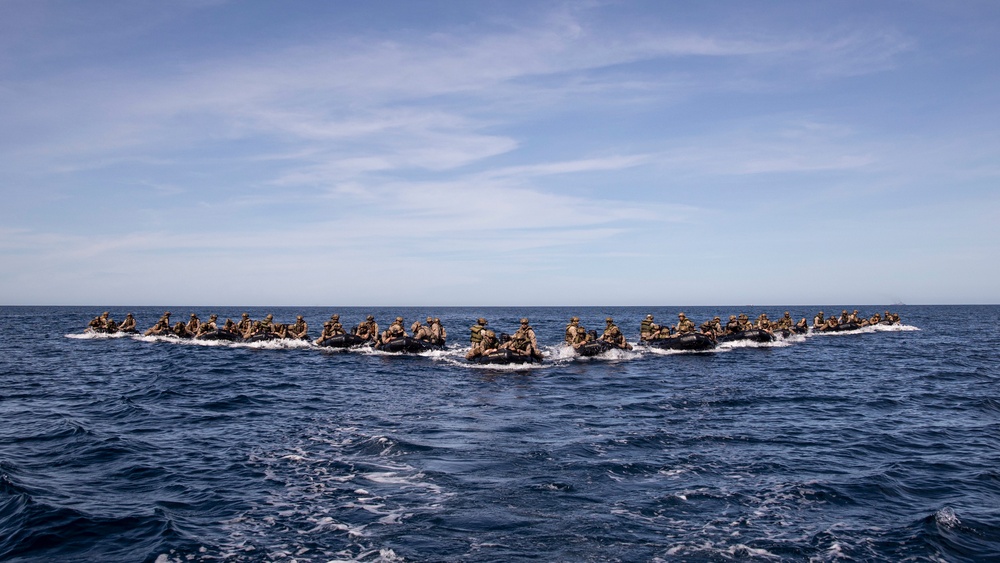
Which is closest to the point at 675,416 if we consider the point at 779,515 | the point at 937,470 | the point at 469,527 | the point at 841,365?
the point at 937,470

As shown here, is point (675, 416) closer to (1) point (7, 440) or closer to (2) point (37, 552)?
(2) point (37, 552)

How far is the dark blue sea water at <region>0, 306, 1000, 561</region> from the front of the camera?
1016 cm

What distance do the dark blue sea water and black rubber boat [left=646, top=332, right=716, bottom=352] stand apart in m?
11.3

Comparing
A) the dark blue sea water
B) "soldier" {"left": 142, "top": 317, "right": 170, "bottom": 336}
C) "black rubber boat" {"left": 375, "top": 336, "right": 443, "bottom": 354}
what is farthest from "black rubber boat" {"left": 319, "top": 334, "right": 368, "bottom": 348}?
"soldier" {"left": 142, "top": 317, "right": 170, "bottom": 336}

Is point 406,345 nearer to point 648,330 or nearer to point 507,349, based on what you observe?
point 507,349

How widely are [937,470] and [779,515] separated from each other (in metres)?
5.79

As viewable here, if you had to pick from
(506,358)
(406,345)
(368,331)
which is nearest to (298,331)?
(368,331)

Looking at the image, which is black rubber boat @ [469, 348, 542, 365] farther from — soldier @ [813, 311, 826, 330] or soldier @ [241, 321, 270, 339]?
soldier @ [813, 311, 826, 330]

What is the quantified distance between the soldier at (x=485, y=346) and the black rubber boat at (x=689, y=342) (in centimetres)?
1250

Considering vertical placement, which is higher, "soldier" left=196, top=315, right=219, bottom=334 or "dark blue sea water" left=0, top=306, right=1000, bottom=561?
"soldier" left=196, top=315, right=219, bottom=334

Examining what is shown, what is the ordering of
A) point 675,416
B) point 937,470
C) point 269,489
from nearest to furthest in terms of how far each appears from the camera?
1. point 269,489
2. point 937,470
3. point 675,416

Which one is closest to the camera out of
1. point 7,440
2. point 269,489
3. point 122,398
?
point 269,489

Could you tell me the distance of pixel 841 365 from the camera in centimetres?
3631

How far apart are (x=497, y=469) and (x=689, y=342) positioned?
96.5ft
